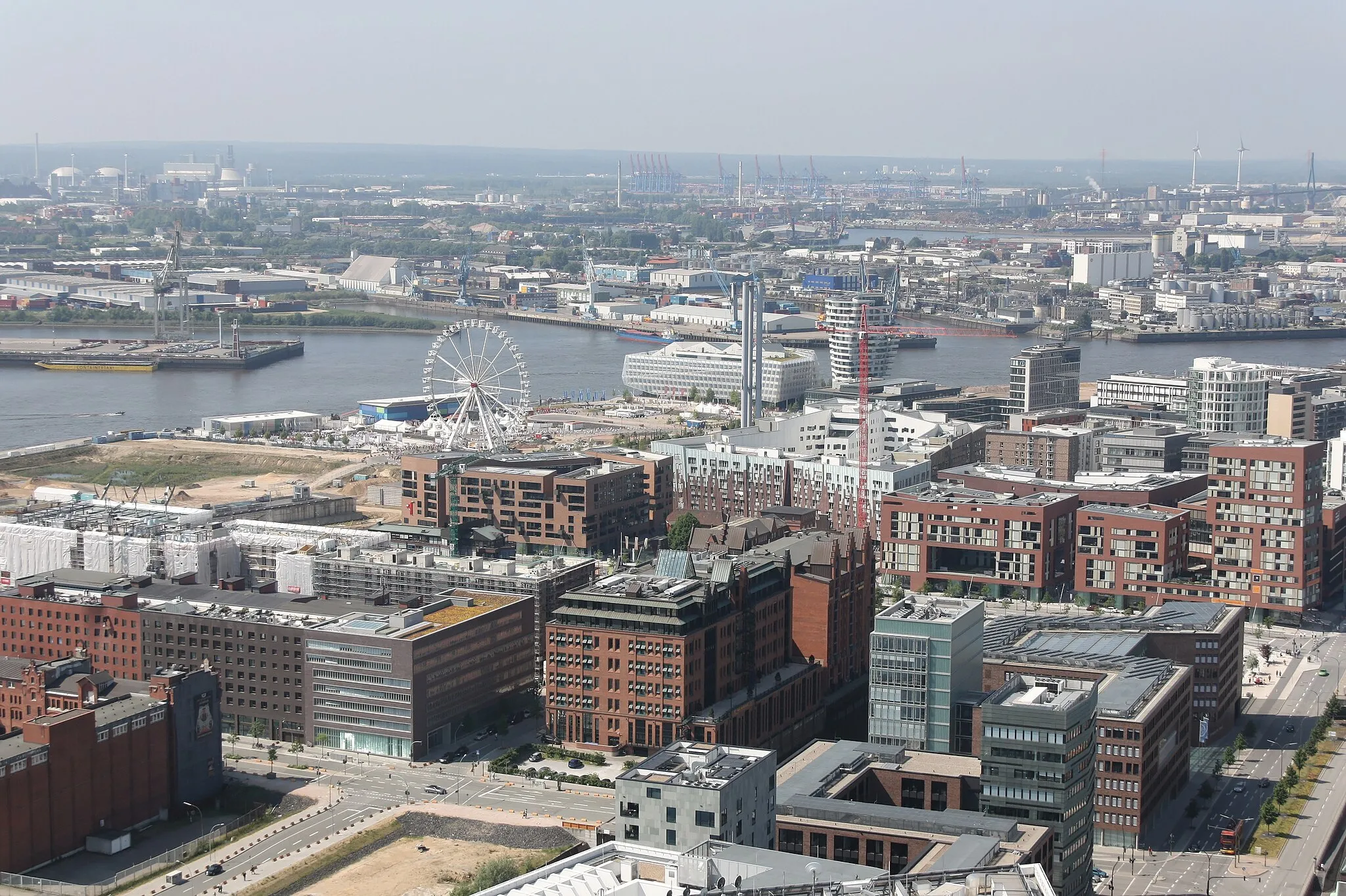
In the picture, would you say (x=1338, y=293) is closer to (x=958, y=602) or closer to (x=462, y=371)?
(x=462, y=371)

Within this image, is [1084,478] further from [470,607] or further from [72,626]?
[72,626]

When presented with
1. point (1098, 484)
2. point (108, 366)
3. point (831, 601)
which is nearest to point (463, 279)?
point (108, 366)

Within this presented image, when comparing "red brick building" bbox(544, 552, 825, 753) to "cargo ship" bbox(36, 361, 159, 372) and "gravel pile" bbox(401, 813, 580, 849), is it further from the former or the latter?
"cargo ship" bbox(36, 361, 159, 372)

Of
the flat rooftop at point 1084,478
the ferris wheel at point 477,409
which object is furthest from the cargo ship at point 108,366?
the flat rooftop at point 1084,478

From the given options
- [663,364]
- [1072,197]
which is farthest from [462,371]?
[1072,197]

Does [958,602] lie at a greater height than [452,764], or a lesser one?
greater

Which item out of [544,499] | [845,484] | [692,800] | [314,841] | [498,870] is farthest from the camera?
[845,484]

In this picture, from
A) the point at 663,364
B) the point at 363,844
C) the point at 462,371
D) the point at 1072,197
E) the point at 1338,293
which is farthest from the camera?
the point at 1072,197
